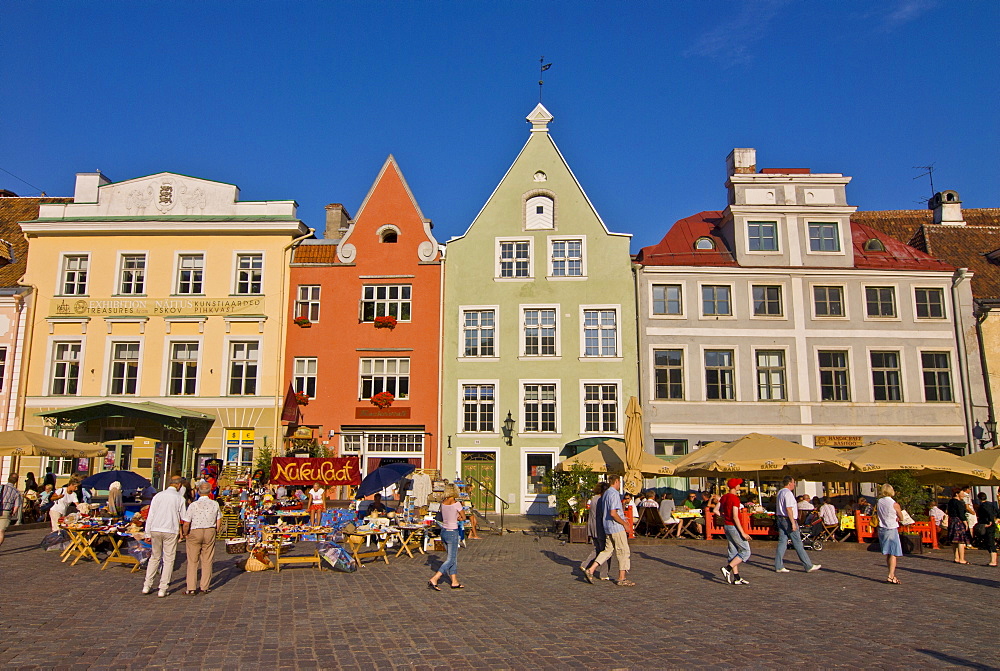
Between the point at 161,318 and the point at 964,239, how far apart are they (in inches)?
1378

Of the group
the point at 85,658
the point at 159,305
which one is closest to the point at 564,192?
the point at 159,305

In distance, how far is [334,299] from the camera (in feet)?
107

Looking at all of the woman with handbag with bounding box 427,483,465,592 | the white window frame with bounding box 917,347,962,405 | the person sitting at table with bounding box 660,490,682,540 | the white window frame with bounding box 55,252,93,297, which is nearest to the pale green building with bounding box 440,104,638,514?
the person sitting at table with bounding box 660,490,682,540

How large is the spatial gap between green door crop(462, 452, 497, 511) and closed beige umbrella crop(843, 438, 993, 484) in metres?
13.6

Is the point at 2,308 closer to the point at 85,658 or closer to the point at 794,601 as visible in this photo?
the point at 85,658

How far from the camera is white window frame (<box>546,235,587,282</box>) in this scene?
104ft

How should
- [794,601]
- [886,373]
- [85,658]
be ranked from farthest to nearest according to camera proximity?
1. [886,373]
2. [794,601]
3. [85,658]

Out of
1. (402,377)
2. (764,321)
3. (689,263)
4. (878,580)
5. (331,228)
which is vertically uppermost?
(331,228)

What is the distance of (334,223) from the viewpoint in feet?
115

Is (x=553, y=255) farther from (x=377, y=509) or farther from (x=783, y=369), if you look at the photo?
(x=377, y=509)

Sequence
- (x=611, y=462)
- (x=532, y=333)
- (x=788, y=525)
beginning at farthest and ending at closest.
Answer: (x=532, y=333) → (x=611, y=462) → (x=788, y=525)

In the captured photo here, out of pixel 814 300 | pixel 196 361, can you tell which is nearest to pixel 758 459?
pixel 814 300

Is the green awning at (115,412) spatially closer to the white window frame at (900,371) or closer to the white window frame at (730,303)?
the white window frame at (730,303)

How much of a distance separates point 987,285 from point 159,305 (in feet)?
111
